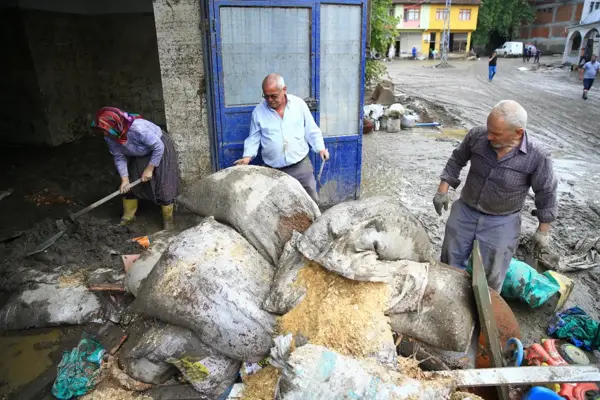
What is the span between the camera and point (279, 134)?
3715 mm

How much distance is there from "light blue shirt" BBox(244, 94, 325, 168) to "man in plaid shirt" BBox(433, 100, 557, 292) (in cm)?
134

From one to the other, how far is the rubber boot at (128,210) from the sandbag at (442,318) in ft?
11.0

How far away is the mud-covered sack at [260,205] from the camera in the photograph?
96.3 inches

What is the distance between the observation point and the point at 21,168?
20.4 ft

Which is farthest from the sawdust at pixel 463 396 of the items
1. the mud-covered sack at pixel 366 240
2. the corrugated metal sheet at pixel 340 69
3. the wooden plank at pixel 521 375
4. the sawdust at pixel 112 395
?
the corrugated metal sheet at pixel 340 69

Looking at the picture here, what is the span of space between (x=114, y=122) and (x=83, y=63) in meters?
5.27

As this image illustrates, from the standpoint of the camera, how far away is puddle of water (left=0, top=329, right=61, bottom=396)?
2.64 metres

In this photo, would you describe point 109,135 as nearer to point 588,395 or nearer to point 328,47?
point 328,47

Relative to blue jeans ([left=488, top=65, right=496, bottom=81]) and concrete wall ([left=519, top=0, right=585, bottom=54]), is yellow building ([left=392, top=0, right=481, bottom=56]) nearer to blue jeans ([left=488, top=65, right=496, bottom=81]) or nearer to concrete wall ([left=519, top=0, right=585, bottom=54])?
concrete wall ([left=519, top=0, right=585, bottom=54])

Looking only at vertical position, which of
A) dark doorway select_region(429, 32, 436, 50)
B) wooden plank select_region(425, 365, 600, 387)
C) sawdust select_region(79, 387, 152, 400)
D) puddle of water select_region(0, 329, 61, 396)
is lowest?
puddle of water select_region(0, 329, 61, 396)

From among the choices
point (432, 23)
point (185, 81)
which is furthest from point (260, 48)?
point (432, 23)

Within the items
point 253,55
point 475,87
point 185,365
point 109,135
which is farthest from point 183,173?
point 475,87

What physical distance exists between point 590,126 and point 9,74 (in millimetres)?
11691

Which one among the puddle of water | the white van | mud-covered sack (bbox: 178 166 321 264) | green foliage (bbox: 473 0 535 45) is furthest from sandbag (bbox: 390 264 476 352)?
green foliage (bbox: 473 0 535 45)
